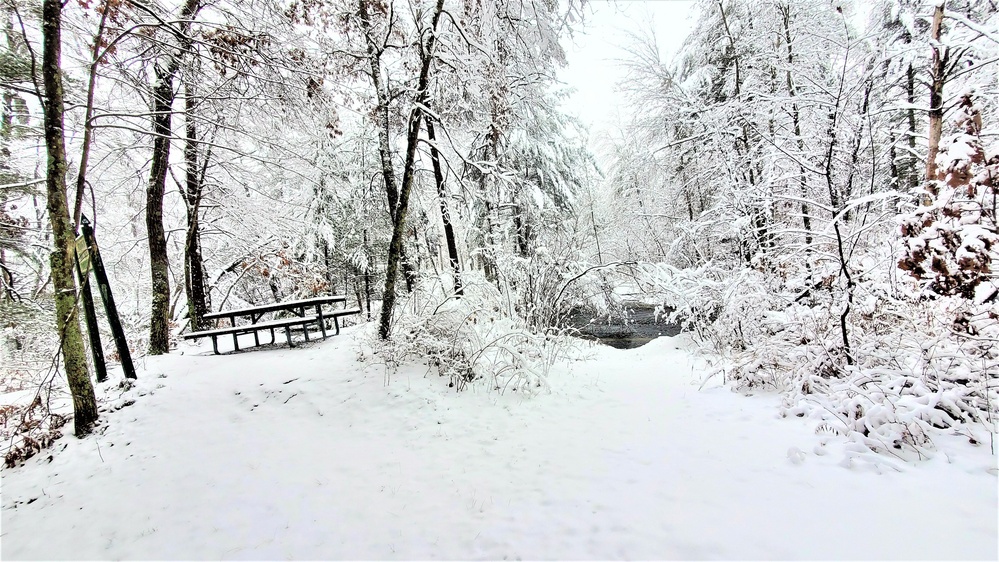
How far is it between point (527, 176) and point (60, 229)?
9183mm

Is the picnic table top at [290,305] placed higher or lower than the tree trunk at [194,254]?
lower

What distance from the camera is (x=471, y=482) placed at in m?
2.92

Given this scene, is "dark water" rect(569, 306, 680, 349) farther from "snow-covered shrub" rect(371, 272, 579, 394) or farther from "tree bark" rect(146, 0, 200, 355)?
"tree bark" rect(146, 0, 200, 355)

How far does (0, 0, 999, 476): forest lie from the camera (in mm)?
3117

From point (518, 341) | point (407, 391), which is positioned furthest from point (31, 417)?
point (518, 341)

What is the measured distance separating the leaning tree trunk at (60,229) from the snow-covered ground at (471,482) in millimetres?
475

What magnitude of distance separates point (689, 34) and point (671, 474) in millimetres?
10411

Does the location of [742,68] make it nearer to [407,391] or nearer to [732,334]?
[732,334]

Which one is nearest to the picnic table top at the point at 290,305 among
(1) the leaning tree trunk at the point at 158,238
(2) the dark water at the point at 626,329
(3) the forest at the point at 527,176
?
(1) the leaning tree trunk at the point at 158,238

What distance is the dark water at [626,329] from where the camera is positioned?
1016 centimetres

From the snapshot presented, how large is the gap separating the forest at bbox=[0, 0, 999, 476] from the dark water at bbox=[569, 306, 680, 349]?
156 cm

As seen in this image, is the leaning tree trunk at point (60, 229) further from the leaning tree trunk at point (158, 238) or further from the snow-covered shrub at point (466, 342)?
the leaning tree trunk at point (158, 238)

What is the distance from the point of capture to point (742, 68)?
8648 millimetres

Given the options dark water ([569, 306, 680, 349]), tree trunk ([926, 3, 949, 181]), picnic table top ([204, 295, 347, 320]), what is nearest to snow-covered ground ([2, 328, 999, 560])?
picnic table top ([204, 295, 347, 320])
